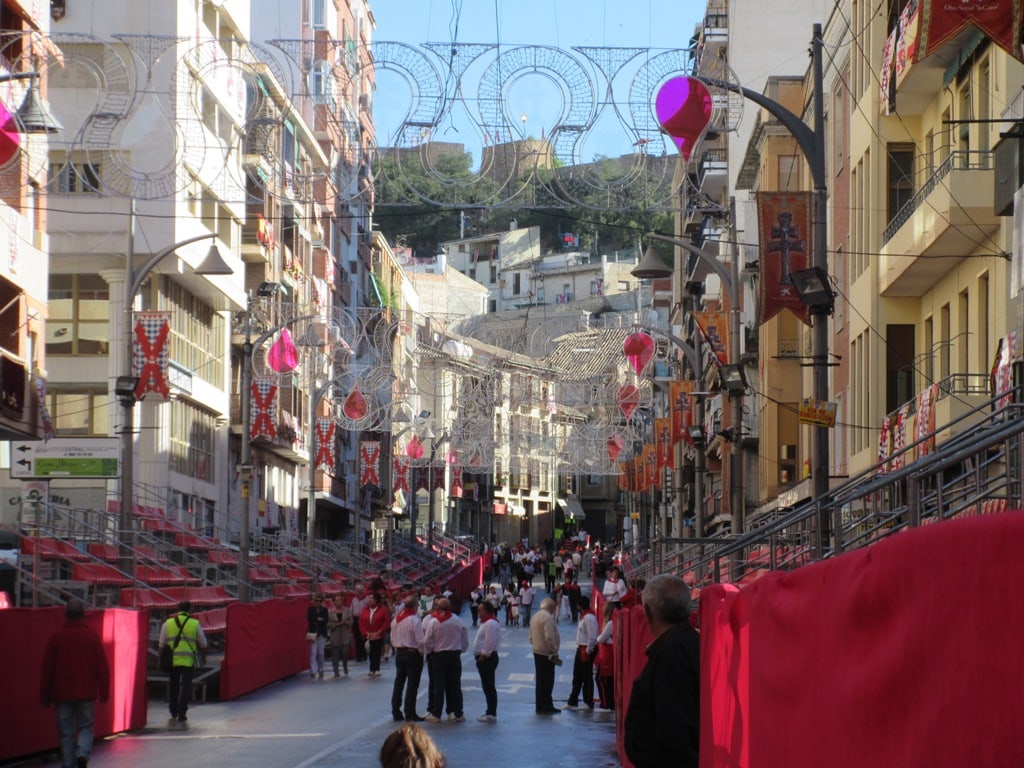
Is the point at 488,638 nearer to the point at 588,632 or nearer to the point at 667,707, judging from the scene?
the point at 588,632

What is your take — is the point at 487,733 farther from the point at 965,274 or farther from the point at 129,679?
the point at 965,274

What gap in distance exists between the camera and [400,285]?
119 m

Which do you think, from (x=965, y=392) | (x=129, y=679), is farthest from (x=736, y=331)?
(x=129, y=679)

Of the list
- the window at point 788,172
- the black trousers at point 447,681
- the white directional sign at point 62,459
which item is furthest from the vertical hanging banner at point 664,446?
the black trousers at point 447,681

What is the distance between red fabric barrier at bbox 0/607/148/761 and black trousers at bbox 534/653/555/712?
20.3 feet

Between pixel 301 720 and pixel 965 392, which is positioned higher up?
pixel 965 392

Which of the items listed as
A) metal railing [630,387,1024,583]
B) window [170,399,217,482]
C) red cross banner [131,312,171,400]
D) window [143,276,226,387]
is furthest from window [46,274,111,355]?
metal railing [630,387,1024,583]

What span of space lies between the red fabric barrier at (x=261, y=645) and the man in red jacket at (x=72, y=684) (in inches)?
482

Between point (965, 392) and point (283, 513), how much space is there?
53.6 meters

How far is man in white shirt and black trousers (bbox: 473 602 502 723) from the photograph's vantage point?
86.9 ft

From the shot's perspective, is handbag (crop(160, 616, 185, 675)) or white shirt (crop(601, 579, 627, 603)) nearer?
handbag (crop(160, 616, 185, 675))

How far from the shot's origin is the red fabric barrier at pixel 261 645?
31422mm

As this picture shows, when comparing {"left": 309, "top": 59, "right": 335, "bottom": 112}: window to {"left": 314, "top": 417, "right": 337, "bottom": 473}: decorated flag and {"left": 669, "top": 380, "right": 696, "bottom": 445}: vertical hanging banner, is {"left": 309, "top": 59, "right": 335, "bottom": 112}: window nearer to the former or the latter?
{"left": 669, "top": 380, "right": 696, "bottom": 445}: vertical hanging banner

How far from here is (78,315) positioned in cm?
5528
